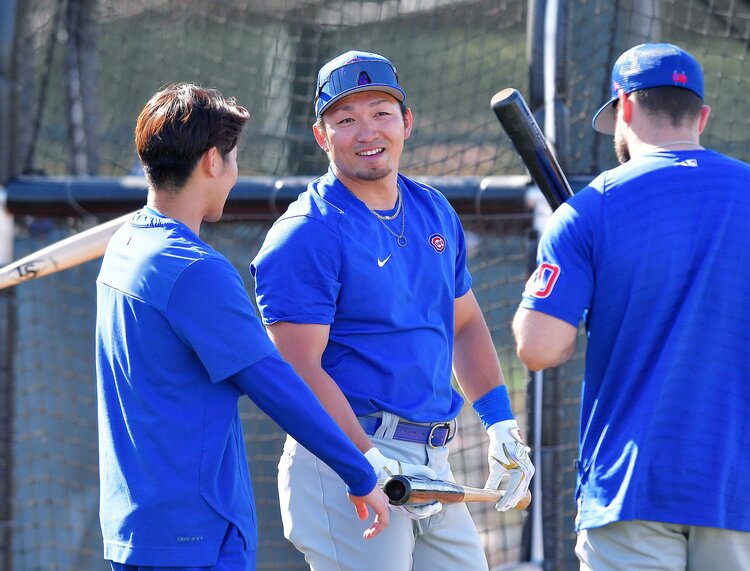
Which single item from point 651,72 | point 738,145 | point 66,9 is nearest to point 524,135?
point 651,72

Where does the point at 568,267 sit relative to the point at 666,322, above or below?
above

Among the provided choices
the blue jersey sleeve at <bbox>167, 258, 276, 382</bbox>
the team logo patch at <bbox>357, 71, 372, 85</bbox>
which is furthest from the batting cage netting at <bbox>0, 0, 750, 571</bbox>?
the blue jersey sleeve at <bbox>167, 258, 276, 382</bbox>

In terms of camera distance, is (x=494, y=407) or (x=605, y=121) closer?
(x=605, y=121)

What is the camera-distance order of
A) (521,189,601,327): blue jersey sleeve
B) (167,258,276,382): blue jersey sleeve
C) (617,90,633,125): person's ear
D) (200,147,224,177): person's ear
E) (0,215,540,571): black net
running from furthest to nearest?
(0,215,540,571): black net
(617,90,633,125): person's ear
(521,189,601,327): blue jersey sleeve
(200,147,224,177): person's ear
(167,258,276,382): blue jersey sleeve

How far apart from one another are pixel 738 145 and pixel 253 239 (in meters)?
1.91

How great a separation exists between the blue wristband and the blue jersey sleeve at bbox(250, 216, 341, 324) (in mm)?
564

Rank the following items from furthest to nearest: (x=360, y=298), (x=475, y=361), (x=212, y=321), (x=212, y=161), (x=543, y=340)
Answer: (x=475, y=361) → (x=360, y=298) → (x=543, y=340) → (x=212, y=161) → (x=212, y=321)

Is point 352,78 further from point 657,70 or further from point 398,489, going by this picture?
point 398,489

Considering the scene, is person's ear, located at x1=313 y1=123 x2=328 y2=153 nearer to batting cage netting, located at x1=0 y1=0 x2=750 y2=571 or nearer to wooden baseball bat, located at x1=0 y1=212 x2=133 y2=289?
wooden baseball bat, located at x1=0 y1=212 x2=133 y2=289

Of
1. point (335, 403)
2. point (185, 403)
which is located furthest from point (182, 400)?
point (335, 403)

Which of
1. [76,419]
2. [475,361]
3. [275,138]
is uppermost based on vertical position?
[275,138]

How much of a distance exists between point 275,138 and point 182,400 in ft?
8.97

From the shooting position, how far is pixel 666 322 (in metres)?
2.31

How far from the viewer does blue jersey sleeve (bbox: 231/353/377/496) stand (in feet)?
6.87
